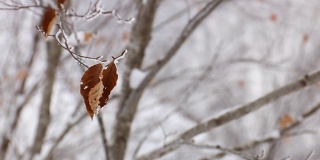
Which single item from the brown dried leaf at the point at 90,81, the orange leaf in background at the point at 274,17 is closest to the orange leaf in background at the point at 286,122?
the brown dried leaf at the point at 90,81

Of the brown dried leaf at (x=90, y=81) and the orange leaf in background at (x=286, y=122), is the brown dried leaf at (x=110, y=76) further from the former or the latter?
the orange leaf in background at (x=286, y=122)

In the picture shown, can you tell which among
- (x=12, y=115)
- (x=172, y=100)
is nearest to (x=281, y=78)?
(x=172, y=100)

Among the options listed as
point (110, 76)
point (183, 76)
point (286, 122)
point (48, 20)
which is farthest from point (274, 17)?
point (110, 76)

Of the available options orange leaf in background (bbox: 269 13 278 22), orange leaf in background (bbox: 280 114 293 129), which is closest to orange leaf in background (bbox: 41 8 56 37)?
orange leaf in background (bbox: 280 114 293 129)

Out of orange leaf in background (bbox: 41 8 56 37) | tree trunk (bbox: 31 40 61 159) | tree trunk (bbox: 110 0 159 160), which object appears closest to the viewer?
orange leaf in background (bbox: 41 8 56 37)

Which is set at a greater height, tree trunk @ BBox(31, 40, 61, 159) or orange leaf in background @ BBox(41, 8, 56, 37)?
tree trunk @ BBox(31, 40, 61, 159)

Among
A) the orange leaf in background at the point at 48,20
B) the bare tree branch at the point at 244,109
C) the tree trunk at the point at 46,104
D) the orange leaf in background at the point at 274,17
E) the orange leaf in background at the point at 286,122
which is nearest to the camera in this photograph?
the orange leaf in background at the point at 48,20

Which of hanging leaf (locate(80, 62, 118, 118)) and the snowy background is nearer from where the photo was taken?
hanging leaf (locate(80, 62, 118, 118))

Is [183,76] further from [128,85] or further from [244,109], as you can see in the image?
[244,109]

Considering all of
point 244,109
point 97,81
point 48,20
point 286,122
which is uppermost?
point 286,122

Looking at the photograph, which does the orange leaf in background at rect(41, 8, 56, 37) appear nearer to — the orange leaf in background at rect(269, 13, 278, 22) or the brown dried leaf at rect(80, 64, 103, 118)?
the brown dried leaf at rect(80, 64, 103, 118)

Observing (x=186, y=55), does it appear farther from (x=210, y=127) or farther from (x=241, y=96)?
(x=210, y=127)
